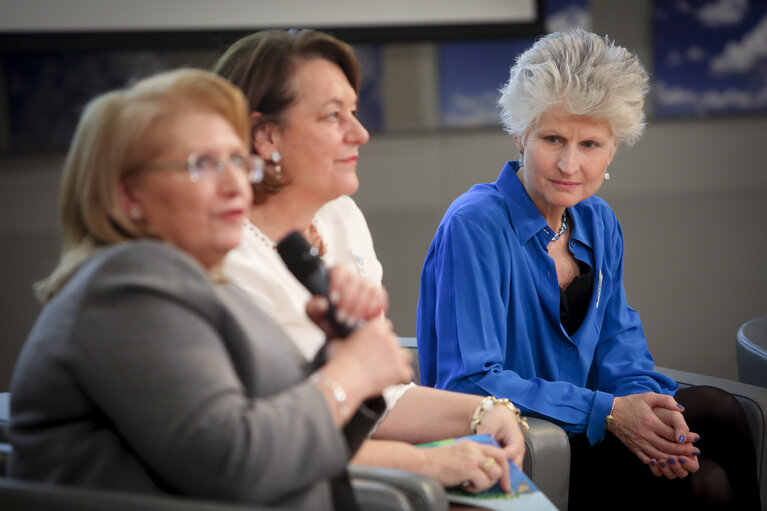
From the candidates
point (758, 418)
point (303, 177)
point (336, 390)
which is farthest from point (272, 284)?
point (758, 418)

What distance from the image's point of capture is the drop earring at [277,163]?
147 centimetres

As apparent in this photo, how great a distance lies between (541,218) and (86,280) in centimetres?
129

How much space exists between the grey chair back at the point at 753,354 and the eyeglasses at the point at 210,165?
62.5 inches

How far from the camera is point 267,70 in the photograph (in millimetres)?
1476

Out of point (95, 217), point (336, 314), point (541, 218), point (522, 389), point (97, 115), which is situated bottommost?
point (522, 389)

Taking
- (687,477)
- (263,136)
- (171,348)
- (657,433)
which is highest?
(263,136)

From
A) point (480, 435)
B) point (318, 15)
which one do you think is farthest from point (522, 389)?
point (318, 15)

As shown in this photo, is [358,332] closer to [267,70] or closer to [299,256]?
[299,256]

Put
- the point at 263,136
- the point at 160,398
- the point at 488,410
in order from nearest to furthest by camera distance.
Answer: the point at 160,398, the point at 263,136, the point at 488,410

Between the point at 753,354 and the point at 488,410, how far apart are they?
0.92 m

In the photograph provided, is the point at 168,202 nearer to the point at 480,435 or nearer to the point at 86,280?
the point at 86,280

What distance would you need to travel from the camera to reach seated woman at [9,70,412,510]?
2.94 feet

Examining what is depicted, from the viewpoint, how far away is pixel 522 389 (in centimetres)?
180

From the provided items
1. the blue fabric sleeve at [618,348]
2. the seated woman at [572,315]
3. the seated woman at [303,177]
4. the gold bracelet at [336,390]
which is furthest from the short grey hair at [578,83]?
the gold bracelet at [336,390]
